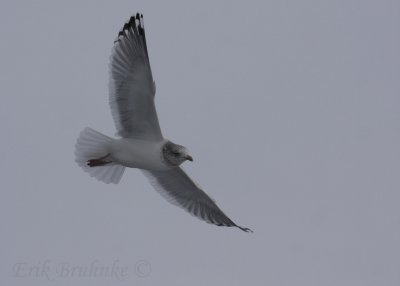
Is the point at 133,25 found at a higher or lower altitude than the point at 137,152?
higher

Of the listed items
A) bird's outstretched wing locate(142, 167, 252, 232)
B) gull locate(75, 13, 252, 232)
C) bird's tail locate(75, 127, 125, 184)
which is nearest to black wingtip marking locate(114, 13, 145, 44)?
gull locate(75, 13, 252, 232)

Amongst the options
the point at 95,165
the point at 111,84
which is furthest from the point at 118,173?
the point at 111,84

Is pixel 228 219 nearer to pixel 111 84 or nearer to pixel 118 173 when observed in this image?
pixel 118 173

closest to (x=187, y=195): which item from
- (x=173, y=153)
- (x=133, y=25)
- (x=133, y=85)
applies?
(x=173, y=153)

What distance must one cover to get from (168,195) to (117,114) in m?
1.61

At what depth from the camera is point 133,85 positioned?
10406mm

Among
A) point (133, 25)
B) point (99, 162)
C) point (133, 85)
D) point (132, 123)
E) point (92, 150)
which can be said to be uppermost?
point (133, 25)

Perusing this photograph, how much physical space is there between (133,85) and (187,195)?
200 centimetres

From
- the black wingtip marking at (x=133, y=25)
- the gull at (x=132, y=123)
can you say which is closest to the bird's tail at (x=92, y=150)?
the gull at (x=132, y=123)

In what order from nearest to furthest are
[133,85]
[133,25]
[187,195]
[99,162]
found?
[133,85]
[133,25]
[99,162]
[187,195]

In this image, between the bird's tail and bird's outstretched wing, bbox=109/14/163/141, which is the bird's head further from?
the bird's tail

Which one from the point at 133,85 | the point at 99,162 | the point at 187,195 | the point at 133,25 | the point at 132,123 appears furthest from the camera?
the point at 187,195

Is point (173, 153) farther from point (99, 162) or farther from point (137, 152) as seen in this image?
point (99, 162)

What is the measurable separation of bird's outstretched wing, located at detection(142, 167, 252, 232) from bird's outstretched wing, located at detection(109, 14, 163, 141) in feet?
3.51
